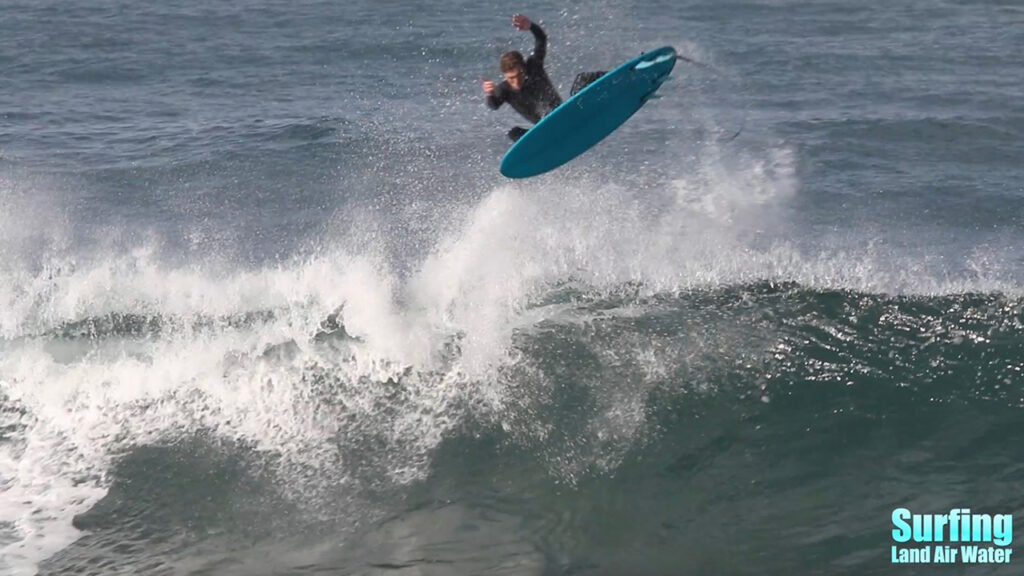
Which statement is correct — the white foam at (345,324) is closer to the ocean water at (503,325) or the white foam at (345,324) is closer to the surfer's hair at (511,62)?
the ocean water at (503,325)

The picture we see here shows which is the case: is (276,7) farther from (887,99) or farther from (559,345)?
(559,345)

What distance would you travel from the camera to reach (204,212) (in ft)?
49.2

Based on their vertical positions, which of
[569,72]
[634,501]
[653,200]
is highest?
[569,72]

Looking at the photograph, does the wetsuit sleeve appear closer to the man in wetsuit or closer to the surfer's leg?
the man in wetsuit

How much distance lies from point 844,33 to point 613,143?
7626 millimetres

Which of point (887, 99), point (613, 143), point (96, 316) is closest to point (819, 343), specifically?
point (613, 143)

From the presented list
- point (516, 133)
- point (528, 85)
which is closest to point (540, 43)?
point (528, 85)

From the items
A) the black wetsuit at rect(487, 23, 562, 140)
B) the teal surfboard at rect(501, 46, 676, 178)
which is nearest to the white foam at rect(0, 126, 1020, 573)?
the teal surfboard at rect(501, 46, 676, 178)

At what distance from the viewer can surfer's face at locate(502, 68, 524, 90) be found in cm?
996

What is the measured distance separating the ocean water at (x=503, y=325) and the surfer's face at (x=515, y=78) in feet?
8.25

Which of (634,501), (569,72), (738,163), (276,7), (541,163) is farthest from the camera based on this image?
(276,7)

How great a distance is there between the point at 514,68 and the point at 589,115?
32.9 inches

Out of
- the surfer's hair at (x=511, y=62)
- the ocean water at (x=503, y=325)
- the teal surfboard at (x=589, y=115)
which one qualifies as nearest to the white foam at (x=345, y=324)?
the ocean water at (x=503, y=325)

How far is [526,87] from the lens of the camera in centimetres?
1013
